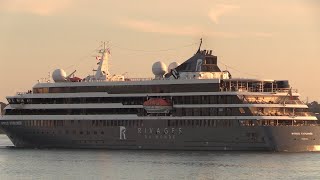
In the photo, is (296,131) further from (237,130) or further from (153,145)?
(153,145)

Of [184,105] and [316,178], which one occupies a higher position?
[184,105]

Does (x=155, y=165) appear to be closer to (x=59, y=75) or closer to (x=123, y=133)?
(x=123, y=133)

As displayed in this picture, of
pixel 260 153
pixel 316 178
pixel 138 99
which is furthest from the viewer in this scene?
pixel 138 99

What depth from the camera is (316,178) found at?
77.8 m

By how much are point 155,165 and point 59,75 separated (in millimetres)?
27201

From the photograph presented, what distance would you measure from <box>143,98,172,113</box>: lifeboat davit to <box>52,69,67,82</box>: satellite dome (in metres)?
12.2

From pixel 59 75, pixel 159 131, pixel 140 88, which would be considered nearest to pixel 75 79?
pixel 59 75

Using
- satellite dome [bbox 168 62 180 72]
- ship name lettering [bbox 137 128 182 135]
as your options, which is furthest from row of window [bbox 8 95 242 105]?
satellite dome [bbox 168 62 180 72]

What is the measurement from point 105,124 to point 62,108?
18.3 ft

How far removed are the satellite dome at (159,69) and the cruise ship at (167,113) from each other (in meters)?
0.11

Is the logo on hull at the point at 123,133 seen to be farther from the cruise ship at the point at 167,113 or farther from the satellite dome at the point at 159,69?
the satellite dome at the point at 159,69

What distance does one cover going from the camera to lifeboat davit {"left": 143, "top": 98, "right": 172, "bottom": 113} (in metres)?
102

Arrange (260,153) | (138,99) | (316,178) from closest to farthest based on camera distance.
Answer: (316,178)
(260,153)
(138,99)

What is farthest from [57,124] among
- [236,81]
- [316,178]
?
[316,178]
